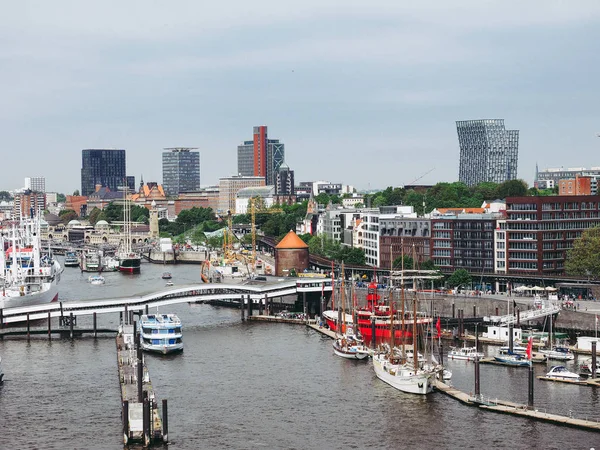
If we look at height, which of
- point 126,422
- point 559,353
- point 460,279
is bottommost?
point 126,422

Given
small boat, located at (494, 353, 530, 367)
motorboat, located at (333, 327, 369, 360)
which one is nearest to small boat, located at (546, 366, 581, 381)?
small boat, located at (494, 353, 530, 367)

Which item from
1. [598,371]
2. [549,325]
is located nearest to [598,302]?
[549,325]

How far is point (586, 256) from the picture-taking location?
329 feet

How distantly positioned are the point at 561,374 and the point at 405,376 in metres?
9.19

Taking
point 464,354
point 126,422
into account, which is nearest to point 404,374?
point 464,354

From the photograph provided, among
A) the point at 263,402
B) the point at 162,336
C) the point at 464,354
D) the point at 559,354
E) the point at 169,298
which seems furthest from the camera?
the point at 169,298

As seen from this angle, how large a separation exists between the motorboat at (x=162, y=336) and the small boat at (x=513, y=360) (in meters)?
21.7

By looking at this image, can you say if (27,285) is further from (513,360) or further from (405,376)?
(405,376)

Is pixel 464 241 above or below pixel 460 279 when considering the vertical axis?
above

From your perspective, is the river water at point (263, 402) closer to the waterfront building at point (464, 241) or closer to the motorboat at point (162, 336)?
the motorboat at point (162, 336)

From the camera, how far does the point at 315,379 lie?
66.9 metres

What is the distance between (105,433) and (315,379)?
16638 mm

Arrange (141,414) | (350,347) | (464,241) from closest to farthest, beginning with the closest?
(141,414)
(350,347)
(464,241)

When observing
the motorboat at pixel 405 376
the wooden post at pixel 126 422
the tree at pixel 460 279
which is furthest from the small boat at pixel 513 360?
the tree at pixel 460 279
